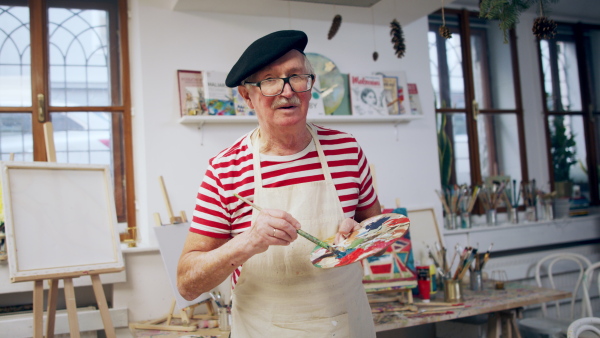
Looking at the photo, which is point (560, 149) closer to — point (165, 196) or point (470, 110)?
point (470, 110)

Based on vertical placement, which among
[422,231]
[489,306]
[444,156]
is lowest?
[489,306]

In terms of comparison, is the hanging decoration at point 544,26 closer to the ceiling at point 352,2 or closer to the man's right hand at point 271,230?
the man's right hand at point 271,230

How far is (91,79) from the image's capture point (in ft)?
11.0

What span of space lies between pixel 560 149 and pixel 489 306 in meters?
2.47

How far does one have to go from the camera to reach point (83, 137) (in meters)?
3.31

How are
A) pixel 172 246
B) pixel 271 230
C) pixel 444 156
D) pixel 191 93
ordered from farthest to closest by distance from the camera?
1. pixel 444 156
2. pixel 191 93
3. pixel 172 246
4. pixel 271 230

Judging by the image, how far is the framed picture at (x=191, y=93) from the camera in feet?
10.6

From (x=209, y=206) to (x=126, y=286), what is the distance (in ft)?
5.58

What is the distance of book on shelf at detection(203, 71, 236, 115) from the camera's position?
3273 mm

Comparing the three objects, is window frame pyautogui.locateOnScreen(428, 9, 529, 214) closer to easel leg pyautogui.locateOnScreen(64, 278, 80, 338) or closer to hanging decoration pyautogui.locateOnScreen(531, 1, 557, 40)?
hanging decoration pyautogui.locateOnScreen(531, 1, 557, 40)

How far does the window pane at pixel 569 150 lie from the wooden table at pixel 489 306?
1845mm

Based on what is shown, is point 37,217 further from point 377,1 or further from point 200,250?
point 377,1

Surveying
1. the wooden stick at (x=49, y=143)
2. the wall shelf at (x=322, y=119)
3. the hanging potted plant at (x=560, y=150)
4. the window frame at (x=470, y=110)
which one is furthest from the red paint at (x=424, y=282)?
the hanging potted plant at (x=560, y=150)

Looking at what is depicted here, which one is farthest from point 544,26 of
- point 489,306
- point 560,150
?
point 560,150
